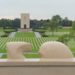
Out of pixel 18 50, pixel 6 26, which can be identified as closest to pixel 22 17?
pixel 6 26

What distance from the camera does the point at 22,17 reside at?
4694 centimetres

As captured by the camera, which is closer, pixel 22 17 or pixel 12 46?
pixel 12 46

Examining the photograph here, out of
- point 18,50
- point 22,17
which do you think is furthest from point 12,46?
point 22,17
